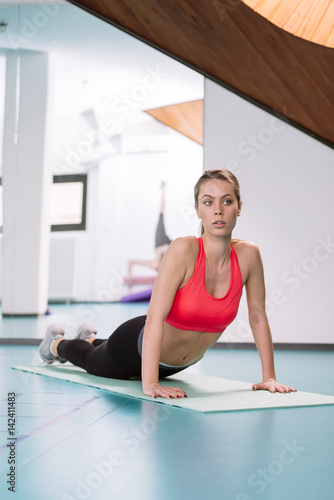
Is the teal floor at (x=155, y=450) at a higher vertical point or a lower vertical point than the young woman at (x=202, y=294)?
lower

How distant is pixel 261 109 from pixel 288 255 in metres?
1.06

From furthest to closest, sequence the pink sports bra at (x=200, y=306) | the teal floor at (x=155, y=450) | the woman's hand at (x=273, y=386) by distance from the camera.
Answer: the woman's hand at (x=273, y=386)
the pink sports bra at (x=200, y=306)
the teal floor at (x=155, y=450)

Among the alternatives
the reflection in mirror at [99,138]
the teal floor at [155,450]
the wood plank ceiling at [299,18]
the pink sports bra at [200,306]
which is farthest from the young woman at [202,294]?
the reflection in mirror at [99,138]

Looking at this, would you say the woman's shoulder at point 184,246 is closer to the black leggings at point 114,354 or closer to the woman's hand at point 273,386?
the black leggings at point 114,354

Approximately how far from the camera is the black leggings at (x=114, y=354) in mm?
2421

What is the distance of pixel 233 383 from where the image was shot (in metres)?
2.67

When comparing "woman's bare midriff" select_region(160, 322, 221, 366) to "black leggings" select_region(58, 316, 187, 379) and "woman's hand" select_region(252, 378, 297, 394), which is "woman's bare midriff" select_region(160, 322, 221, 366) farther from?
"woman's hand" select_region(252, 378, 297, 394)

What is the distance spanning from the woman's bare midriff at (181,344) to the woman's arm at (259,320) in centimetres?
15

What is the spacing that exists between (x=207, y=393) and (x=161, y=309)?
42 centimetres

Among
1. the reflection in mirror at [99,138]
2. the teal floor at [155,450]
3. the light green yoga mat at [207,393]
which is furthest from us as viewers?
the reflection in mirror at [99,138]

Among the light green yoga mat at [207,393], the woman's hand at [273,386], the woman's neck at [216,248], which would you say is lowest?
the light green yoga mat at [207,393]

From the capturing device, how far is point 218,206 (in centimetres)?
217

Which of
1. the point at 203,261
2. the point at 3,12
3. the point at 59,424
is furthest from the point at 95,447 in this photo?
the point at 3,12

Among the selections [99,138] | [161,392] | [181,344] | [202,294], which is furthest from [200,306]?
[99,138]
